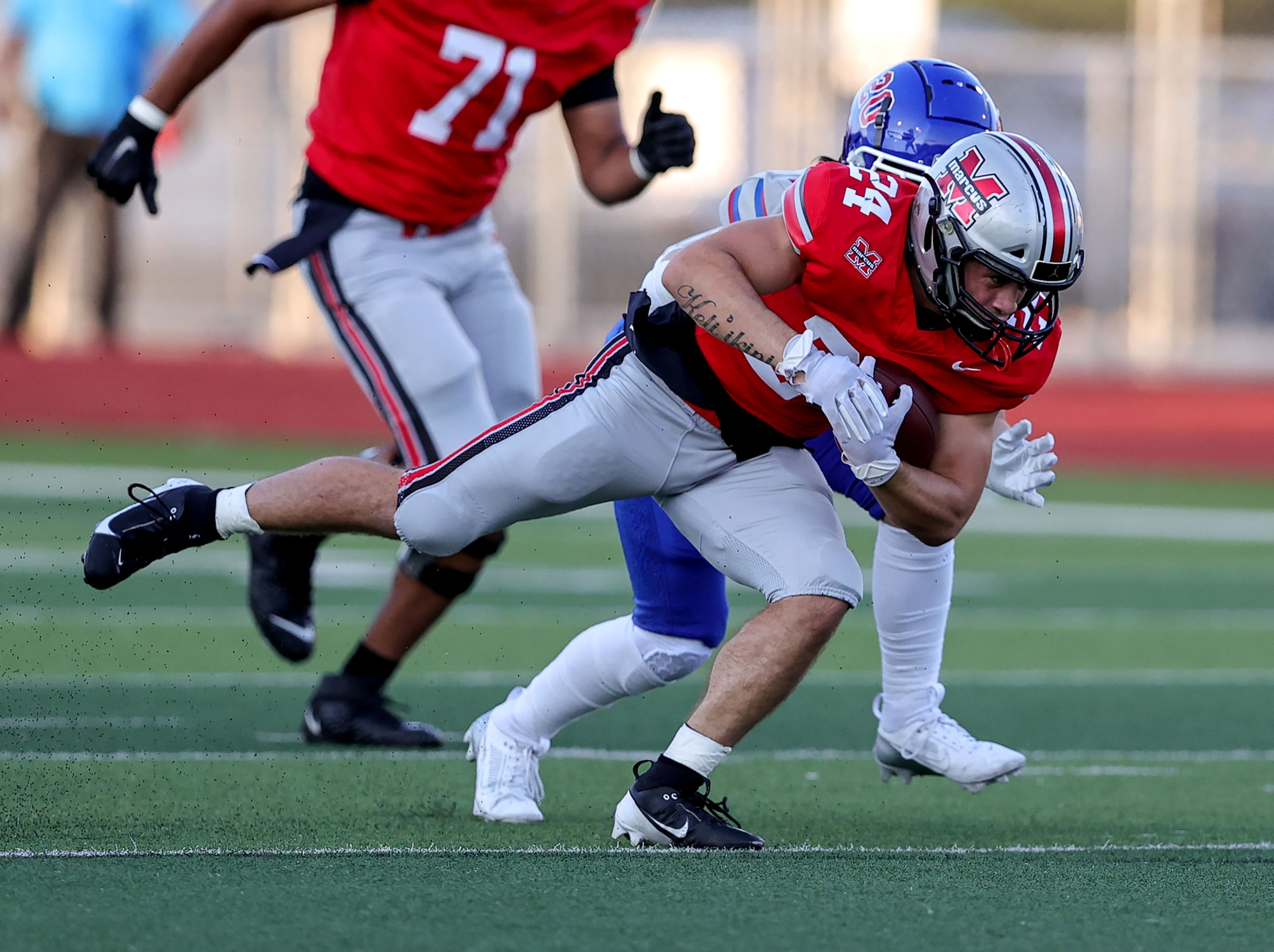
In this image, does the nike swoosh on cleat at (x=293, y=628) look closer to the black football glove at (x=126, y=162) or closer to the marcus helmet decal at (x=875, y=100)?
the black football glove at (x=126, y=162)

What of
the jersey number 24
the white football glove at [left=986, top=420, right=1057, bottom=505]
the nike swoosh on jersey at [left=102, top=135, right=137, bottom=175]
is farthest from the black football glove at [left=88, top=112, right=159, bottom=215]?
the white football glove at [left=986, top=420, right=1057, bottom=505]

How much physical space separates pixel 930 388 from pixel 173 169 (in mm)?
10199

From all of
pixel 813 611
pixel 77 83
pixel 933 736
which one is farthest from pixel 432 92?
pixel 77 83

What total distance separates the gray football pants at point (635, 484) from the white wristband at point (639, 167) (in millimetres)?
1007

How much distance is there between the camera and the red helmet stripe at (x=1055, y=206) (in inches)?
129

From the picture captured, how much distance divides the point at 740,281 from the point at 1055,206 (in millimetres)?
537

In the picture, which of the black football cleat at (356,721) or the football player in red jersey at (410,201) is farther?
the black football cleat at (356,721)

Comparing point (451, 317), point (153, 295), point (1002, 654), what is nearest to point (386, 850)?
point (451, 317)

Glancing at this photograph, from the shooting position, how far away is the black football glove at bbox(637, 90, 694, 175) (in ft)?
14.3

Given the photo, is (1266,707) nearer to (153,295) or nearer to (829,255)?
(829,255)

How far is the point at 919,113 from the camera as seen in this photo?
409 centimetres

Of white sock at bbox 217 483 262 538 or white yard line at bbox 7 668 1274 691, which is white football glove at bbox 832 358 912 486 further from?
white yard line at bbox 7 668 1274 691

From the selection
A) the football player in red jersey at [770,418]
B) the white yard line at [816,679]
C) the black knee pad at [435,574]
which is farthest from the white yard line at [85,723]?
the football player in red jersey at [770,418]

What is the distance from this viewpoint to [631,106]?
12461mm
